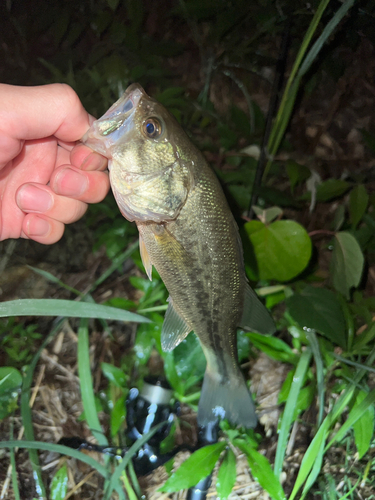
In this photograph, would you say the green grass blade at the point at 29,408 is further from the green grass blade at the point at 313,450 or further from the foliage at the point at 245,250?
the green grass blade at the point at 313,450

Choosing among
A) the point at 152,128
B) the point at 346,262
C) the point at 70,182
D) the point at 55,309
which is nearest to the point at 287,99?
the point at 346,262

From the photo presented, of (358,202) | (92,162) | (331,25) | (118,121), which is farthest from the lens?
(358,202)

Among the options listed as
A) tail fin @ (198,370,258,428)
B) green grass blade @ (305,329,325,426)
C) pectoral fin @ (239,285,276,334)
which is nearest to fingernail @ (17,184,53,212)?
pectoral fin @ (239,285,276,334)

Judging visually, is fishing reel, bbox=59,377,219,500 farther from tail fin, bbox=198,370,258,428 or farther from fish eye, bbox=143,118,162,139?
fish eye, bbox=143,118,162,139

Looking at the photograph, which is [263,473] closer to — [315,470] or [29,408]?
[315,470]

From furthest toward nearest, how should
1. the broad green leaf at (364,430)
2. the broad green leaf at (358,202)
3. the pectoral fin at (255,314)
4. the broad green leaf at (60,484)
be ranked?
1. the broad green leaf at (358,202)
2. the broad green leaf at (60,484)
3. the broad green leaf at (364,430)
4. the pectoral fin at (255,314)

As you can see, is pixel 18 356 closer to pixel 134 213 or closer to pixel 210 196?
pixel 134 213

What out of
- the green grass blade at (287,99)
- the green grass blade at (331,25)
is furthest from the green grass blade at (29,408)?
the green grass blade at (331,25)
